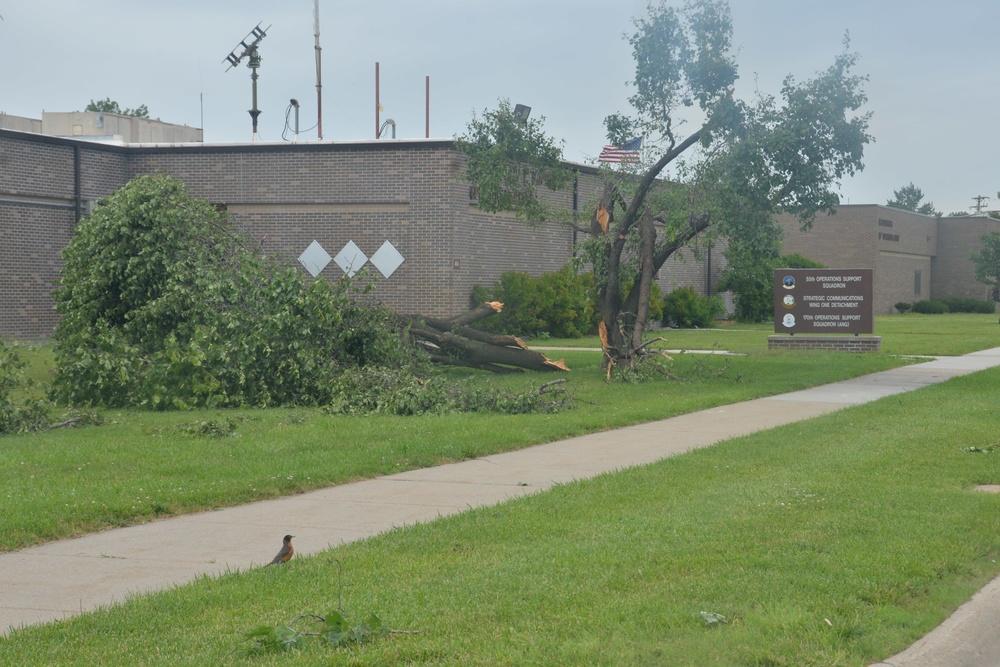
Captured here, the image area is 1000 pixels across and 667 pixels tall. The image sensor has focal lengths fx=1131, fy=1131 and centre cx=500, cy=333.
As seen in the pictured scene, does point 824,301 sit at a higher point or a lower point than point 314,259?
lower

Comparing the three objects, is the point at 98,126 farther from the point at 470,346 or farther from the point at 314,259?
the point at 470,346

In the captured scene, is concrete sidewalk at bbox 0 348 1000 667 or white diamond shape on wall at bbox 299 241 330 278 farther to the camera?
white diamond shape on wall at bbox 299 241 330 278

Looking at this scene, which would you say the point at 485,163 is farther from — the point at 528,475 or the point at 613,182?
the point at 528,475

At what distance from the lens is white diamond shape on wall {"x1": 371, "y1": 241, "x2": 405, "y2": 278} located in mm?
28812

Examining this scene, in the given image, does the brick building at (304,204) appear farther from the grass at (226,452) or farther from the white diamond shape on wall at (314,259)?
the grass at (226,452)

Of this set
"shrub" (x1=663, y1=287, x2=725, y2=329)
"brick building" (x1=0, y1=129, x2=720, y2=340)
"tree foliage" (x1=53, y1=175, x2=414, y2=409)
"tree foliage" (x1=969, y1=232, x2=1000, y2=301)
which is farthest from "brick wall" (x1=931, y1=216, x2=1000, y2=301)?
"tree foliage" (x1=53, y1=175, x2=414, y2=409)

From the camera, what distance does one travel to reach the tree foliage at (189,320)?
1571 centimetres

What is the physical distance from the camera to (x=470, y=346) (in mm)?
20234

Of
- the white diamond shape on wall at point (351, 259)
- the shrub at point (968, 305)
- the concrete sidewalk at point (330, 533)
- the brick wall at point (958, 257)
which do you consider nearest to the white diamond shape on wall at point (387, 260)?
the white diamond shape on wall at point (351, 259)

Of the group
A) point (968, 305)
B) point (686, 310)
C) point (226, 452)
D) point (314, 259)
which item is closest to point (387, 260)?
point (314, 259)

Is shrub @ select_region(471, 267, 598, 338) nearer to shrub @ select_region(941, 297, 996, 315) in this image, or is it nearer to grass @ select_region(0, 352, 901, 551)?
grass @ select_region(0, 352, 901, 551)

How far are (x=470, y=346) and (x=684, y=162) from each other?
549 centimetres

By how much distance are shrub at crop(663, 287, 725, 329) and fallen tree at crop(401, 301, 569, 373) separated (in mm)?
23922

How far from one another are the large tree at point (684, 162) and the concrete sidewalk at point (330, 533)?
7019 millimetres
